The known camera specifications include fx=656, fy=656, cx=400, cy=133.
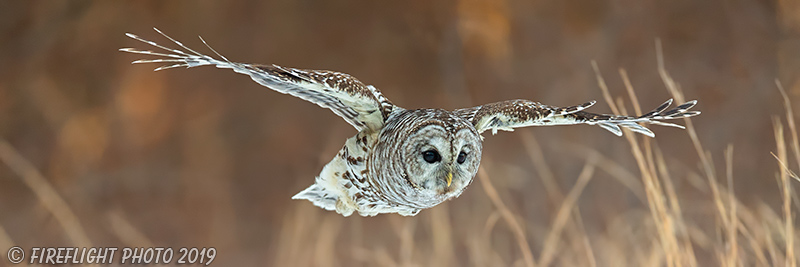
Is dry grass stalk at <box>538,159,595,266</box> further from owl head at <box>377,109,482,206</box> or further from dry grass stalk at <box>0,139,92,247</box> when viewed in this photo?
dry grass stalk at <box>0,139,92,247</box>

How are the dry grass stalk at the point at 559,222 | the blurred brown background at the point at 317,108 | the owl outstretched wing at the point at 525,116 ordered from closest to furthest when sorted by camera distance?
1. the owl outstretched wing at the point at 525,116
2. the dry grass stalk at the point at 559,222
3. the blurred brown background at the point at 317,108

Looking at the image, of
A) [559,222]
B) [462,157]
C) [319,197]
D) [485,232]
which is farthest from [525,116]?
[485,232]

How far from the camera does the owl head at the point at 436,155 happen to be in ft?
3.60

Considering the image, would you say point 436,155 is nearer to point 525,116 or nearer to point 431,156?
point 431,156

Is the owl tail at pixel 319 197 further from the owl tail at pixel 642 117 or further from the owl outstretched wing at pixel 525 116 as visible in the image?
the owl tail at pixel 642 117

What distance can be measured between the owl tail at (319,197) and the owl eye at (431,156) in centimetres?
49

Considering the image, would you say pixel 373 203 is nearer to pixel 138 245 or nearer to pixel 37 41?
pixel 138 245

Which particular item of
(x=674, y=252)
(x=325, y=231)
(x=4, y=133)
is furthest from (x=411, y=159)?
(x=4, y=133)

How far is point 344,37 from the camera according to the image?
A: 3555mm

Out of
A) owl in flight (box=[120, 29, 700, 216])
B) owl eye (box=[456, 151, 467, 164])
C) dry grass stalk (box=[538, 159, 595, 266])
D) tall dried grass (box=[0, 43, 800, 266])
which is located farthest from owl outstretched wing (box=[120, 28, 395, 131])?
tall dried grass (box=[0, 43, 800, 266])

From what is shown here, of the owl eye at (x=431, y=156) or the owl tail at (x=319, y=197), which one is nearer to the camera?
the owl eye at (x=431, y=156)

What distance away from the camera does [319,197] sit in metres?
1.60

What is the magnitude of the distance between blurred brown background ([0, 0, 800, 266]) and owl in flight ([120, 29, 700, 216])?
61.4 inches
